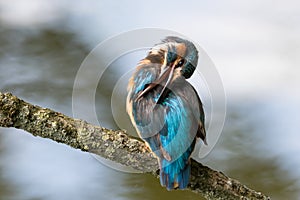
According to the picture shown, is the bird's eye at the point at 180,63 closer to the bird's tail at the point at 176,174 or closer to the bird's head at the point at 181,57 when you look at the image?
the bird's head at the point at 181,57

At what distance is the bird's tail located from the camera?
98 centimetres

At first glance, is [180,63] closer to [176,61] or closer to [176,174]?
[176,61]

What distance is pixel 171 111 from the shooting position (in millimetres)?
974

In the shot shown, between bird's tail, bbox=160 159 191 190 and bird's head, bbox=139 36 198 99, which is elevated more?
bird's head, bbox=139 36 198 99

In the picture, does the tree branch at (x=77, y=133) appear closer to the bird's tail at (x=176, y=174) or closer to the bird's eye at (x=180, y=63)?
the bird's tail at (x=176, y=174)

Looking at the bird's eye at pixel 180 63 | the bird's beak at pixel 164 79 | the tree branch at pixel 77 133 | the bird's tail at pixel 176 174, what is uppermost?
the bird's eye at pixel 180 63

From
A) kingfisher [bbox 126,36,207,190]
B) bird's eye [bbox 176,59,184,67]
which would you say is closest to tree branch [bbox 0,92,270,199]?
kingfisher [bbox 126,36,207,190]

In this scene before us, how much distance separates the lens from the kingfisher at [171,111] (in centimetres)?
97

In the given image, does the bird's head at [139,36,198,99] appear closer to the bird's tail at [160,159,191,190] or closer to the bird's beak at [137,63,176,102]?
the bird's beak at [137,63,176,102]

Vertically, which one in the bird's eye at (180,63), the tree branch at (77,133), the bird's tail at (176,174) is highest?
the bird's eye at (180,63)

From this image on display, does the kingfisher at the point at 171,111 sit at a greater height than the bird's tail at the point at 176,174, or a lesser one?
greater

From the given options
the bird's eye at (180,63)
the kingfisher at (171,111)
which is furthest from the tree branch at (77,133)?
the bird's eye at (180,63)

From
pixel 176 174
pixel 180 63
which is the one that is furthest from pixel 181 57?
pixel 176 174

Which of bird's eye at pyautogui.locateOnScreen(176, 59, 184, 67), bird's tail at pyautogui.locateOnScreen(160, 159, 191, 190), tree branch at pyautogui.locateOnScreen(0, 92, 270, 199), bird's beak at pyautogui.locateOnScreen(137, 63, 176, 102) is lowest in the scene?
bird's tail at pyautogui.locateOnScreen(160, 159, 191, 190)
